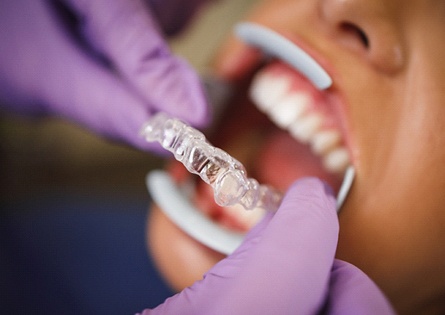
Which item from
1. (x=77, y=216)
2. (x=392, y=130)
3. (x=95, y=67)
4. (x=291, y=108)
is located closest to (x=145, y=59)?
(x=95, y=67)

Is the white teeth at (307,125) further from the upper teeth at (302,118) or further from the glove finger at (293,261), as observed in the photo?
the glove finger at (293,261)

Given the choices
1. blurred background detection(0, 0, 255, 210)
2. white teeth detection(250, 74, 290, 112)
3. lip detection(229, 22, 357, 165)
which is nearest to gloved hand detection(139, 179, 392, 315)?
lip detection(229, 22, 357, 165)

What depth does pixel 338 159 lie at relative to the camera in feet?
2.46

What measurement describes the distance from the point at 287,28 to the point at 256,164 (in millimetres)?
292

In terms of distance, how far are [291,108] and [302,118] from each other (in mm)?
22

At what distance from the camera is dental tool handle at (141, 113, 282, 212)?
1.74 ft

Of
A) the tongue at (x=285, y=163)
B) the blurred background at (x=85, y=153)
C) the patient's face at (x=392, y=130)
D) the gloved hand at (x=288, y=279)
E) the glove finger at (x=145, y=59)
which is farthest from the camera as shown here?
the blurred background at (x=85, y=153)

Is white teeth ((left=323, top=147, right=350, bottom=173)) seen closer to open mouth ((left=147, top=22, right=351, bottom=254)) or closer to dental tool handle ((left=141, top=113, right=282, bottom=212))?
open mouth ((left=147, top=22, right=351, bottom=254))

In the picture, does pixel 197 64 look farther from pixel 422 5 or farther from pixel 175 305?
pixel 175 305

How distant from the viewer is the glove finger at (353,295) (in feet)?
1.66

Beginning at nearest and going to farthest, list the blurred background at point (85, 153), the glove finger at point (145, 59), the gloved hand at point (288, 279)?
the gloved hand at point (288, 279)
the glove finger at point (145, 59)
the blurred background at point (85, 153)

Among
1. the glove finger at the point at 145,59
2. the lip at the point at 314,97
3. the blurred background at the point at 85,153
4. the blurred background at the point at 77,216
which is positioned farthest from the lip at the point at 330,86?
the blurred background at the point at 85,153

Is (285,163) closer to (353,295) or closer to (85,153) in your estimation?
(353,295)

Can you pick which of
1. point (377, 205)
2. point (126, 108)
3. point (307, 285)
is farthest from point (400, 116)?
point (126, 108)
